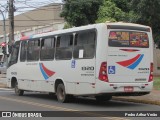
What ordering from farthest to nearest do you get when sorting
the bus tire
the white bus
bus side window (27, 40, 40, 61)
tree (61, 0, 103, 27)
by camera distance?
tree (61, 0, 103, 27) → bus side window (27, 40, 40, 61) → the bus tire → the white bus

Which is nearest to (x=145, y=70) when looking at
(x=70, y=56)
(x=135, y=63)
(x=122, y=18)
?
(x=135, y=63)

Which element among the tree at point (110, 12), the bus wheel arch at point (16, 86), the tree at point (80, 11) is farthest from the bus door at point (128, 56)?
the tree at point (80, 11)

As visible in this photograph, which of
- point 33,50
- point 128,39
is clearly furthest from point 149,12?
point 128,39

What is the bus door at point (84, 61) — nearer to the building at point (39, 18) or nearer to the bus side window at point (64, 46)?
the bus side window at point (64, 46)

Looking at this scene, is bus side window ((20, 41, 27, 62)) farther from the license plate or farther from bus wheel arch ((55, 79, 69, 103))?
the license plate

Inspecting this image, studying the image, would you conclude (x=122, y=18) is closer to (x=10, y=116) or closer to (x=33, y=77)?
(x=33, y=77)

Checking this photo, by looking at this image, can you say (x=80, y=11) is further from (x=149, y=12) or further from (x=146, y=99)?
(x=146, y=99)

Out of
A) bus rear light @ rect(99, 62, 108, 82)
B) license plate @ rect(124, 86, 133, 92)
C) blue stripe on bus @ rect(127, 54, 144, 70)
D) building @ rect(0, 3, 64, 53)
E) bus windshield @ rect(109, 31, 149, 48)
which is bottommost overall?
license plate @ rect(124, 86, 133, 92)

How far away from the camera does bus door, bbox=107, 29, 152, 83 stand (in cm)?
1623

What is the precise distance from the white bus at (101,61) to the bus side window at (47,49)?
42 mm

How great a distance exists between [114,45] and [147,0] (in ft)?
45.7

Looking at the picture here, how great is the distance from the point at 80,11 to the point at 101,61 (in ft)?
79.6

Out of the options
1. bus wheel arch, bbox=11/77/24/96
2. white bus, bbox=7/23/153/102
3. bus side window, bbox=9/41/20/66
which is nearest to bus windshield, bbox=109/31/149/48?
white bus, bbox=7/23/153/102

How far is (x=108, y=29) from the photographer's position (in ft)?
53.3
